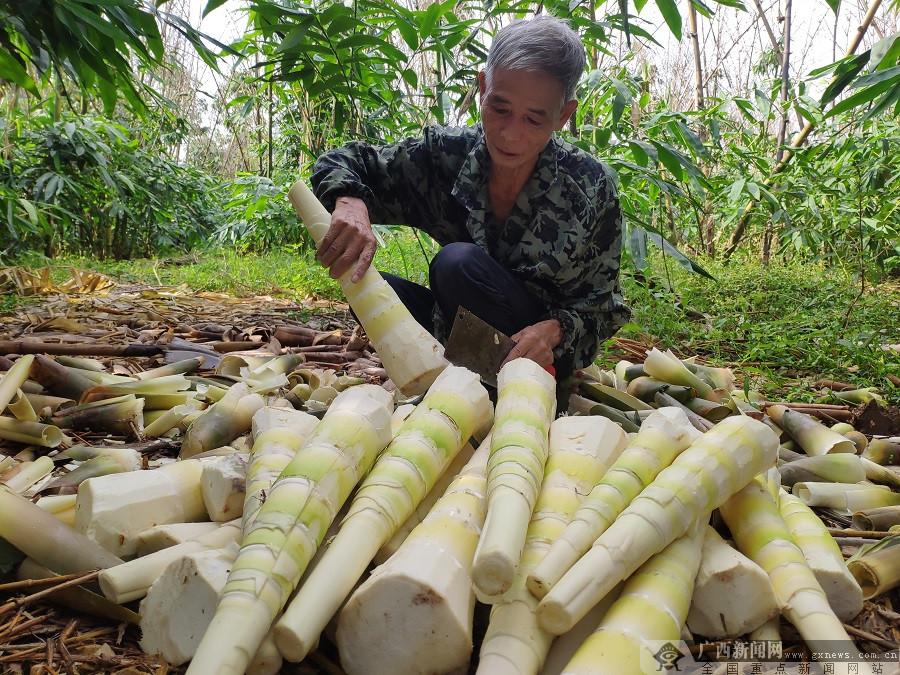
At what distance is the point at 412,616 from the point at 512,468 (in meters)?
0.30

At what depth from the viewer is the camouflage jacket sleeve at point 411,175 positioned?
232cm

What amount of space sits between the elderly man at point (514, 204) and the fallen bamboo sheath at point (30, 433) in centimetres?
86

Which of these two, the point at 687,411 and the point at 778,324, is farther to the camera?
the point at 778,324

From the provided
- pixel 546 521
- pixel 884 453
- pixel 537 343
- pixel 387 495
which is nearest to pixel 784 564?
pixel 546 521

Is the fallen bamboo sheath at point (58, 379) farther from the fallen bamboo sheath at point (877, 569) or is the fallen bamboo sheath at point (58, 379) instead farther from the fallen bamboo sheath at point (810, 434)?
the fallen bamboo sheath at point (810, 434)

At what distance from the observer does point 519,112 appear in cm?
194

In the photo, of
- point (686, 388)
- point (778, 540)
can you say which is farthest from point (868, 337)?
point (778, 540)

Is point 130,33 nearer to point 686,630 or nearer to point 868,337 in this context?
point 686,630

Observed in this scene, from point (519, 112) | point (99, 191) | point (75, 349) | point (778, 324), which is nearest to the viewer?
point (519, 112)

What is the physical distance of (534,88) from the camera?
6.21ft

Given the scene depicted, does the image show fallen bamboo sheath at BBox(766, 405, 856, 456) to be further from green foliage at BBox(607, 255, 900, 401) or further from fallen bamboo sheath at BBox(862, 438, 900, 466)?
green foliage at BBox(607, 255, 900, 401)

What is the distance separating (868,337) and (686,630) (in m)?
2.82

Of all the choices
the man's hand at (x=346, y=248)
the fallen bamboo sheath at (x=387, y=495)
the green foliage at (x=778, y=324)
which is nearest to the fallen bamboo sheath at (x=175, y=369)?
the man's hand at (x=346, y=248)

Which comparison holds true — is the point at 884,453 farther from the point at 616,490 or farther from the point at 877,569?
the point at 616,490
